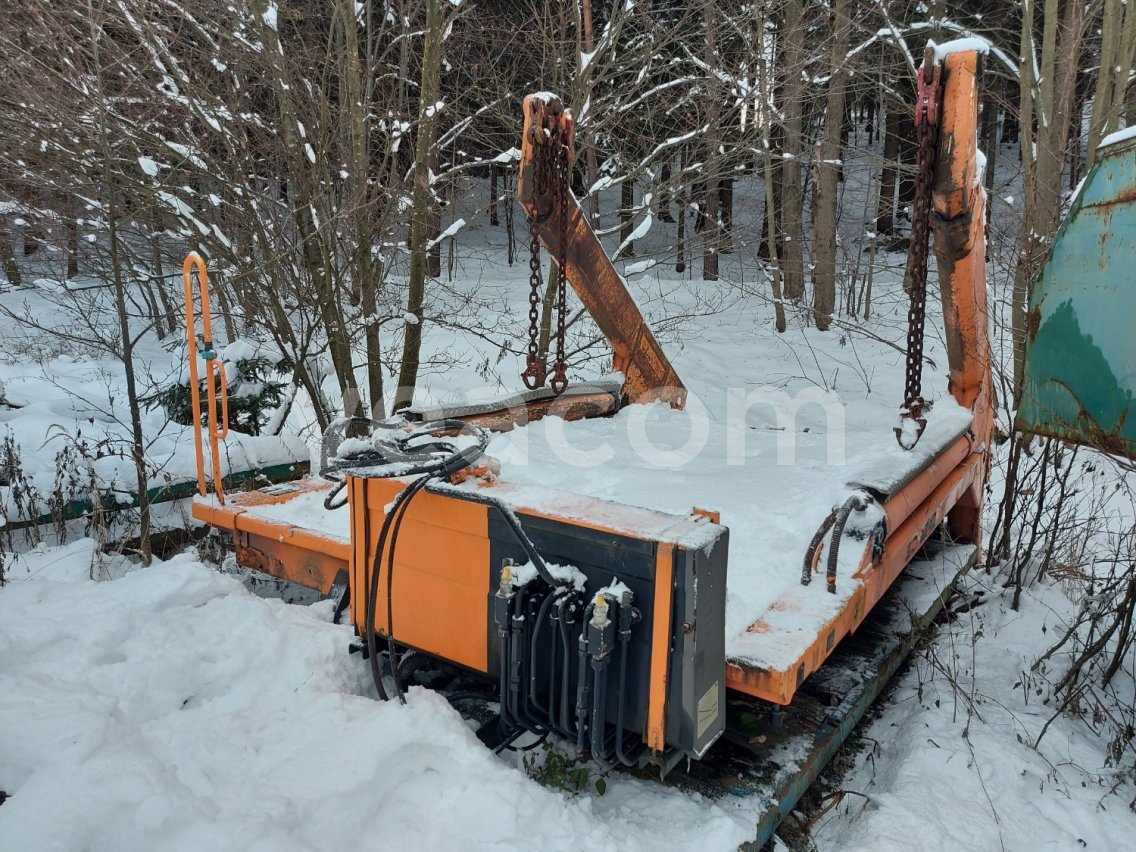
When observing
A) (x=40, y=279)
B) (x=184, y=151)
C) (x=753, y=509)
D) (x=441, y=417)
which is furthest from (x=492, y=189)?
(x=753, y=509)

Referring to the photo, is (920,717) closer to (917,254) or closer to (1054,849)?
(1054,849)

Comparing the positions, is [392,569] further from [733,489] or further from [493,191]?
[493,191]

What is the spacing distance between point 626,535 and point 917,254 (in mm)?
2197

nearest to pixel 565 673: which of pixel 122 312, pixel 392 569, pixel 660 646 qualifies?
pixel 660 646

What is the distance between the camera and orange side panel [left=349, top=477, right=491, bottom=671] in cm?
290

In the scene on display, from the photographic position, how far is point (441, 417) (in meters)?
4.82

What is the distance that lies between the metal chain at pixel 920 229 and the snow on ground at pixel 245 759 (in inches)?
85.0

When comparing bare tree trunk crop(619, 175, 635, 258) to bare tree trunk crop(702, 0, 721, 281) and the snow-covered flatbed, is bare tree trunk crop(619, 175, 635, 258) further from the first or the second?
the snow-covered flatbed

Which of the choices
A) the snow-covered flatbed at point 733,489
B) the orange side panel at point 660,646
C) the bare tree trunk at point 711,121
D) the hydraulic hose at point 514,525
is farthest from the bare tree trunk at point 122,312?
the bare tree trunk at point 711,121

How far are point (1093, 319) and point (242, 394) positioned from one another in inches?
249

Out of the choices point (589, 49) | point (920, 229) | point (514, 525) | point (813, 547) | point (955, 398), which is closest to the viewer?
point (514, 525)

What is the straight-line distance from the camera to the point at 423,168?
25.0ft

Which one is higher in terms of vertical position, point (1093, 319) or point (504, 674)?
point (1093, 319)

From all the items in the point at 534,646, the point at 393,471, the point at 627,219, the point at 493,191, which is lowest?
the point at 534,646
